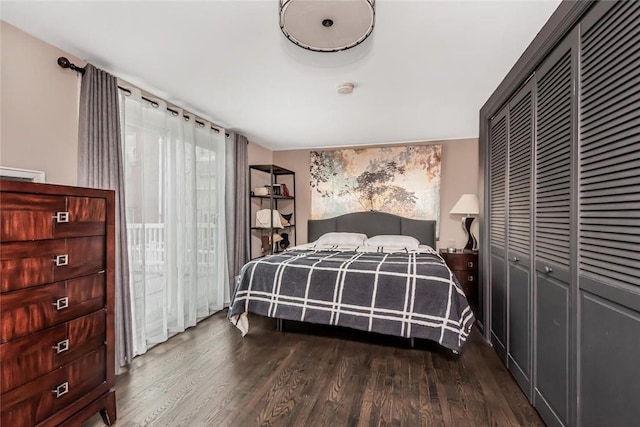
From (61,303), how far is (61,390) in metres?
0.42

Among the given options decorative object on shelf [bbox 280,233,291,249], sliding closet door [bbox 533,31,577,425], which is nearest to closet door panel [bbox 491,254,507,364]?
sliding closet door [bbox 533,31,577,425]

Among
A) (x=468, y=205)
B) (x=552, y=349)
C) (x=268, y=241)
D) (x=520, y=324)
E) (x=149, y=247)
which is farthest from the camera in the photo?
(x=268, y=241)

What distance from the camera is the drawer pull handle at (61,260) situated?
145 centimetres

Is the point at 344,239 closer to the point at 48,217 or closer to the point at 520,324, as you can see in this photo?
the point at 520,324

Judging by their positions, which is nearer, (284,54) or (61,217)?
(61,217)

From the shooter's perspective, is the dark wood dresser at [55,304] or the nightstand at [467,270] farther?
the nightstand at [467,270]

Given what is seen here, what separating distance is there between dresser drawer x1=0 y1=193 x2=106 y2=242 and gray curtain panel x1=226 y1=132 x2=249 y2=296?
2224mm

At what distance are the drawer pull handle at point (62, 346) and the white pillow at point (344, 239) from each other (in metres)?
3.06

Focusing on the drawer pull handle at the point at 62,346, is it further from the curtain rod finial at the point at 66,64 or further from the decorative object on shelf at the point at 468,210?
the decorative object on shelf at the point at 468,210

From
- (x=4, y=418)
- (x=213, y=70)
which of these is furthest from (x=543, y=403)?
(x=213, y=70)

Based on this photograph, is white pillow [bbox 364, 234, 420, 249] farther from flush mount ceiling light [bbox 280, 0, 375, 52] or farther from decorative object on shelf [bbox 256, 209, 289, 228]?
flush mount ceiling light [bbox 280, 0, 375, 52]

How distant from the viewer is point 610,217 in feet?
3.84

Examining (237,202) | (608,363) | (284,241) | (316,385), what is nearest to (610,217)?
(608,363)

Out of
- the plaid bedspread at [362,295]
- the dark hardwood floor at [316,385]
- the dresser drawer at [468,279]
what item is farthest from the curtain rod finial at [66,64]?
the dresser drawer at [468,279]
